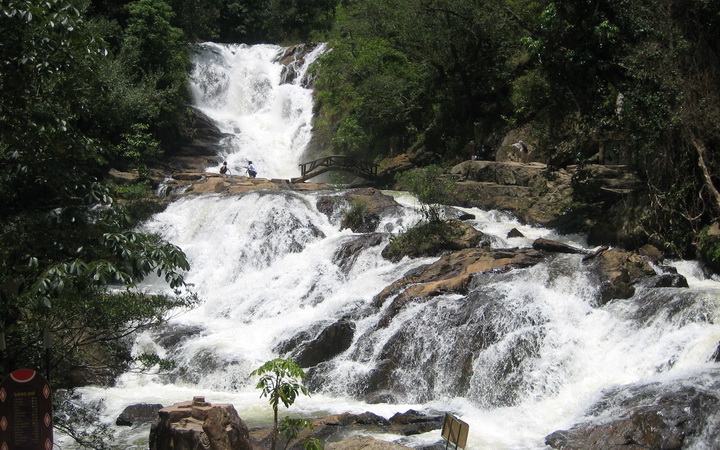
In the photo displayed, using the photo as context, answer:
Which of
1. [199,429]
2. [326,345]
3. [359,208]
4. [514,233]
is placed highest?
[359,208]

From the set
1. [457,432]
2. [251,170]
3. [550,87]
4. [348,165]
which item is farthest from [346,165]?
[457,432]

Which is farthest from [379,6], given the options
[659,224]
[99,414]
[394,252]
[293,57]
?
[99,414]

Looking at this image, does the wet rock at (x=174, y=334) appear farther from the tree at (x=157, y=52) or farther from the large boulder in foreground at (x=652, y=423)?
the tree at (x=157, y=52)

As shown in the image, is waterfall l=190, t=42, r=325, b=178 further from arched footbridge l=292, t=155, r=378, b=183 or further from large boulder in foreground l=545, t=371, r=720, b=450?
large boulder in foreground l=545, t=371, r=720, b=450

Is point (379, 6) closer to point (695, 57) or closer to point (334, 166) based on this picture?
point (334, 166)

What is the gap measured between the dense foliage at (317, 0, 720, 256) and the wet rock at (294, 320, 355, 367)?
6.41 metres

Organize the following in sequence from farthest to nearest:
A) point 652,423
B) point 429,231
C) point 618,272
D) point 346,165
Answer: point 346,165 < point 429,231 < point 618,272 < point 652,423

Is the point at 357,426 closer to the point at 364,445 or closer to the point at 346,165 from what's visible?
the point at 364,445

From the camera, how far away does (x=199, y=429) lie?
7.02 metres

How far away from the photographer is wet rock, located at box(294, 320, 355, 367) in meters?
12.3

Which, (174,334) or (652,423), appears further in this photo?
(174,334)

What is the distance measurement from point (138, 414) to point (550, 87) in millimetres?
12201

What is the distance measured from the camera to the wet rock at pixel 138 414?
33.0 ft

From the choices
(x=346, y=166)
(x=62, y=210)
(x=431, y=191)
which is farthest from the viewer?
(x=346, y=166)
